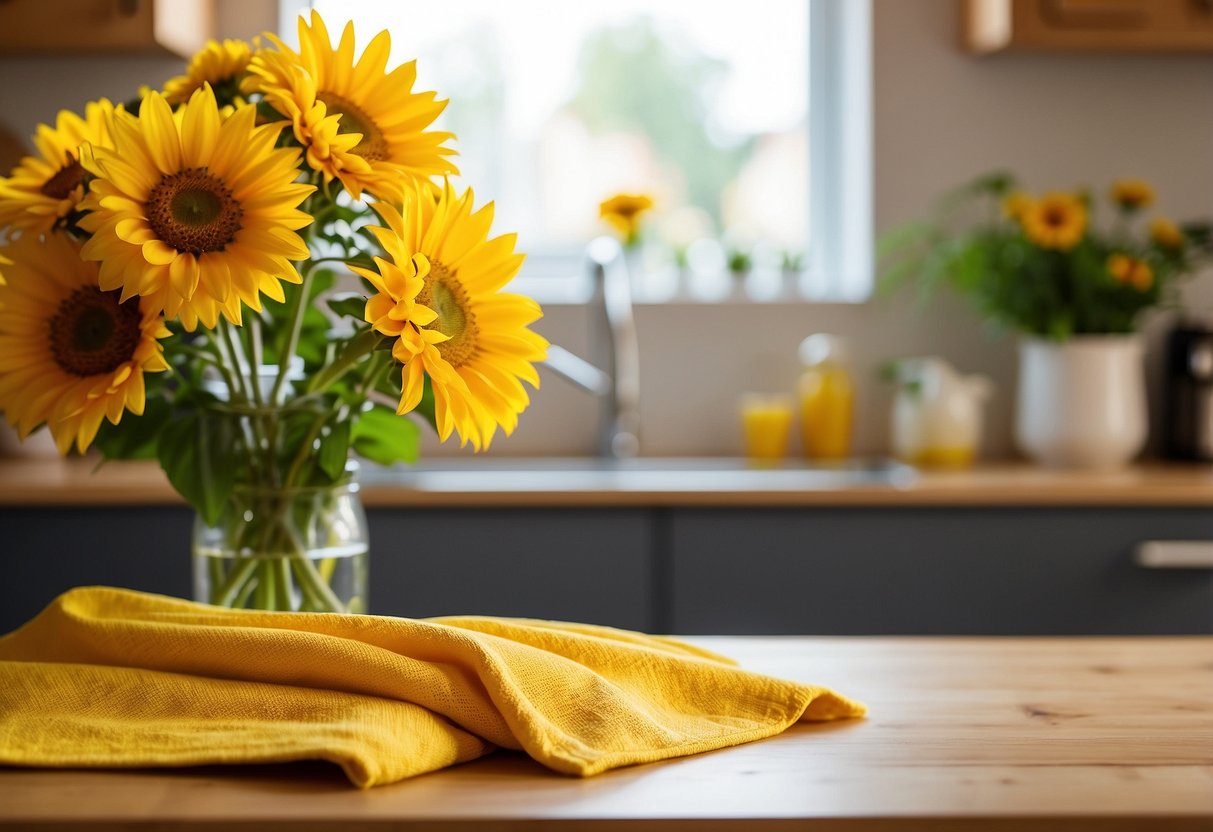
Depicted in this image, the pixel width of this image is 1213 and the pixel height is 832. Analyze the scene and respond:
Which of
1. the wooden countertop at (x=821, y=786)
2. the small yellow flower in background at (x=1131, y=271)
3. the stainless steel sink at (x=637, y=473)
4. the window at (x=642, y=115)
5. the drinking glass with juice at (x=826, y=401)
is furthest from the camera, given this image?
the window at (x=642, y=115)

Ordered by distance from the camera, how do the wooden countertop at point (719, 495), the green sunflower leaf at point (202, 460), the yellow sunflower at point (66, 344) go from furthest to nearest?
the wooden countertop at point (719, 495) → the green sunflower leaf at point (202, 460) → the yellow sunflower at point (66, 344)

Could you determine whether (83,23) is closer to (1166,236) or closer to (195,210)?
(195,210)

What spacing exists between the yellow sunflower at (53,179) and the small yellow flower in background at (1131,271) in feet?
6.71

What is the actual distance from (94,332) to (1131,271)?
6.99 feet

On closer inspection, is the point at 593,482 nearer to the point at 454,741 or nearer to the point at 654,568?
the point at 654,568

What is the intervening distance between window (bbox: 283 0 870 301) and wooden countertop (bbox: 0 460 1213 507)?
3.00 feet

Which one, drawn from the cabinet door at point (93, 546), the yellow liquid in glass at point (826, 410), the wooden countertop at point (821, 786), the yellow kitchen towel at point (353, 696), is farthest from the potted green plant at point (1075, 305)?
the yellow kitchen towel at point (353, 696)

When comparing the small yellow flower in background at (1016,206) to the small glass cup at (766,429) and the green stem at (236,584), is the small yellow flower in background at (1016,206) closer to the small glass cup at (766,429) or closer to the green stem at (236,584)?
the small glass cup at (766,429)

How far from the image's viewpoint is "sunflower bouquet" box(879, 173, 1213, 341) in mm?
2514

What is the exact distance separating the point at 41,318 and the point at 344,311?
183mm

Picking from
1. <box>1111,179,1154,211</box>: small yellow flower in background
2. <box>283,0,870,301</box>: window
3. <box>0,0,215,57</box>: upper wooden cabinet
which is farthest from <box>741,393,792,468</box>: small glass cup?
<box>0,0,215,57</box>: upper wooden cabinet

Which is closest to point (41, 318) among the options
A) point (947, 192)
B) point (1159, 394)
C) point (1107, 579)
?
point (1107, 579)

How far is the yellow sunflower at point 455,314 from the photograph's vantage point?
2.43 ft

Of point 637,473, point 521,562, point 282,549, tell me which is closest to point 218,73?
point 282,549
